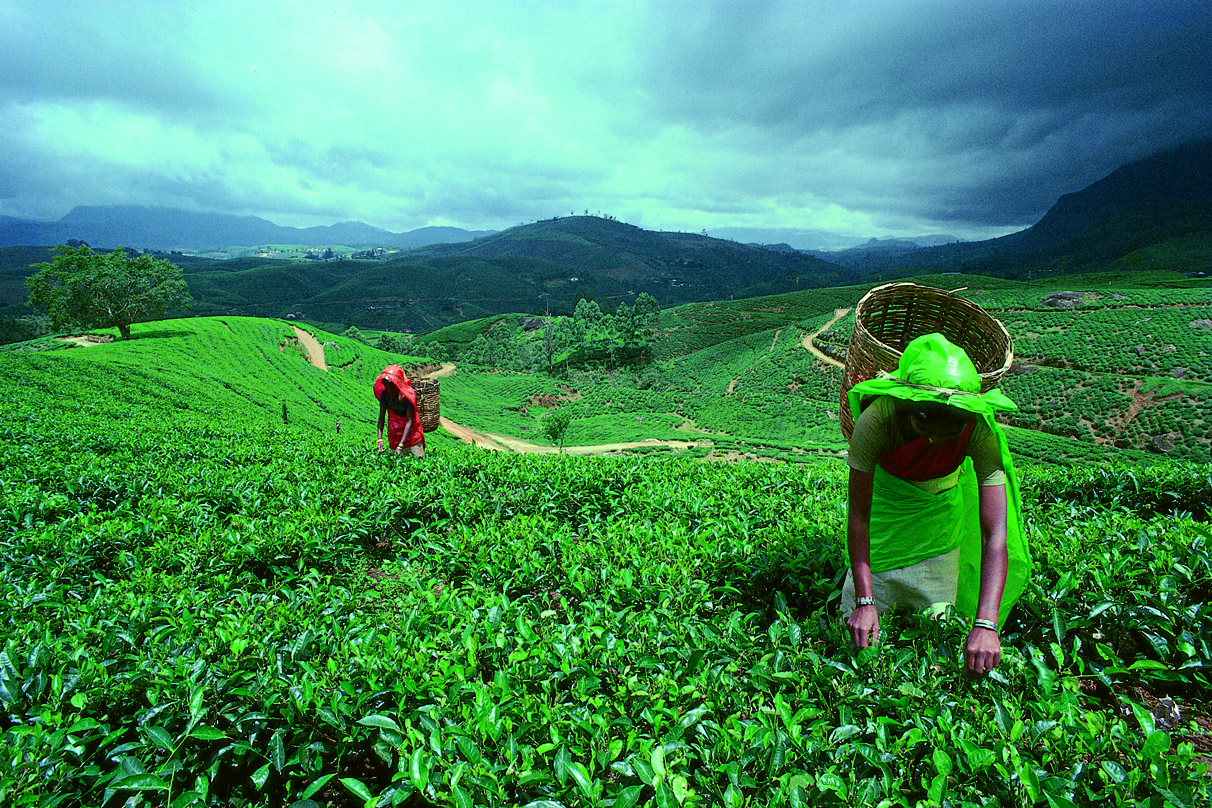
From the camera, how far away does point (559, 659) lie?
2.31 m

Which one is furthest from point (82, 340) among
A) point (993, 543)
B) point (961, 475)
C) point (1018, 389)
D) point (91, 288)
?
point (1018, 389)

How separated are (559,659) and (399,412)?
584 centimetres

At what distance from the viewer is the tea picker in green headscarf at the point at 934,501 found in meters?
2.22

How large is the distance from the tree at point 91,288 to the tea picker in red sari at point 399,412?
1530 inches

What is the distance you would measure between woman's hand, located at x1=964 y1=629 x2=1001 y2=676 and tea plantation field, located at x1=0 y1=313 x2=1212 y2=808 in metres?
0.06

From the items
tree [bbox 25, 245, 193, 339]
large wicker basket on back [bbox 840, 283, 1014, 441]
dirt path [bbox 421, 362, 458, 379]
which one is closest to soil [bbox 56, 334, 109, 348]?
tree [bbox 25, 245, 193, 339]

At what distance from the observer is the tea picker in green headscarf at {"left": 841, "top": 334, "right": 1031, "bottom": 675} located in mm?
2219

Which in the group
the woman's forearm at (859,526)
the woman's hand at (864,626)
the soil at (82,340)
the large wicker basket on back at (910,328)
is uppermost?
the large wicker basket on back at (910,328)

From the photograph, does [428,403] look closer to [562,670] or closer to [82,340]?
[562,670]

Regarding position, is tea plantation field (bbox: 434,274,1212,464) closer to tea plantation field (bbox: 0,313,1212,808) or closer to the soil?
tea plantation field (bbox: 0,313,1212,808)

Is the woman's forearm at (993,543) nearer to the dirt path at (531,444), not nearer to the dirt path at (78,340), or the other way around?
the dirt path at (531,444)

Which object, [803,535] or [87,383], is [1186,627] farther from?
[87,383]

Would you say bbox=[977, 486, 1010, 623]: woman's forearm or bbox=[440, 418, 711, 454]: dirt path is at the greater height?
bbox=[977, 486, 1010, 623]: woman's forearm

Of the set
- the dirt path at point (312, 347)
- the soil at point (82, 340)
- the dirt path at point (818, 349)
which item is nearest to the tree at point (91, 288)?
the soil at point (82, 340)
